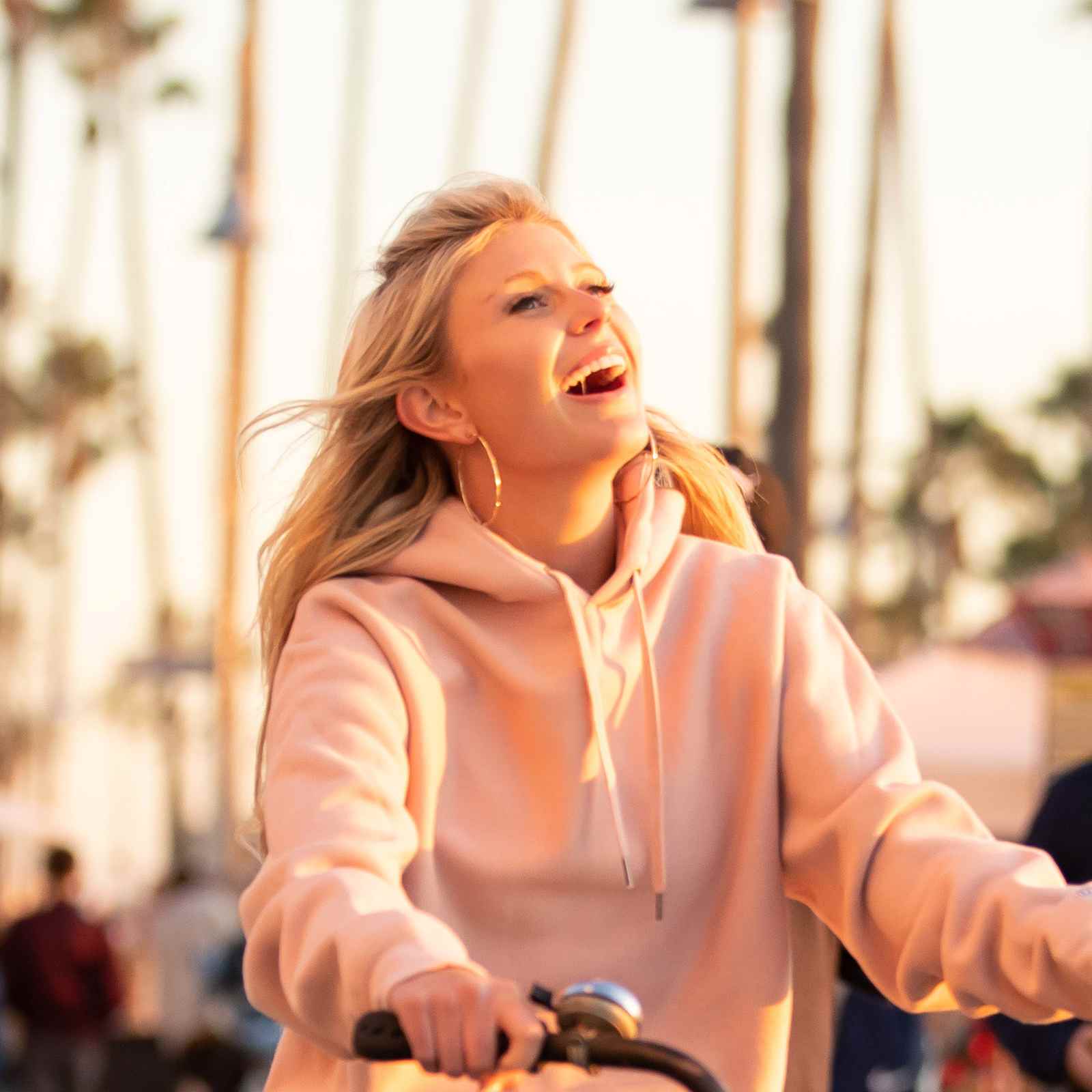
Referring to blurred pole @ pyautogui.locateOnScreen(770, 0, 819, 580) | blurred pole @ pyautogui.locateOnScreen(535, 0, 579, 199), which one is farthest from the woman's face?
blurred pole @ pyautogui.locateOnScreen(535, 0, 579, 199)

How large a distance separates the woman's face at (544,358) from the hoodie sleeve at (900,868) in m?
0.34

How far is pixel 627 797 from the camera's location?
3.25m

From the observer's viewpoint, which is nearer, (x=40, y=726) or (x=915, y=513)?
(x=915, y=513)

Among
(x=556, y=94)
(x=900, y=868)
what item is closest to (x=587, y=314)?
(x=900, y=868)

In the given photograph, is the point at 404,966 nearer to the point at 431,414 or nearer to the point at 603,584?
the point at 603,584

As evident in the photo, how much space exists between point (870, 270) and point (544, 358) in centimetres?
2333

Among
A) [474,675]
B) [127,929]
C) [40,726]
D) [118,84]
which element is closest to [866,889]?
[474,675]

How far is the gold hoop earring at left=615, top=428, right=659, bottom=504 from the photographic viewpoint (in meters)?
3.48

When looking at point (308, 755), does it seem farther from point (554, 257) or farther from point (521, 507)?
point (554, 257)

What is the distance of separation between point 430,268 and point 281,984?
102cm

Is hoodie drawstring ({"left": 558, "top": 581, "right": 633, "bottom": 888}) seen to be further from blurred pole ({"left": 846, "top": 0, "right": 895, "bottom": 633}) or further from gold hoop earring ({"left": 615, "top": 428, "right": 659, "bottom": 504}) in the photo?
blurred pole ({"left": 846, "top": 0, "right": 895, "bottom": 633})

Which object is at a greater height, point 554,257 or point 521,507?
point 554,257

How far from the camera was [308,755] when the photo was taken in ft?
9.97

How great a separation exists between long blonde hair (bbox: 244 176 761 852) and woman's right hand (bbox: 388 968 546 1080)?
37.1 inches
